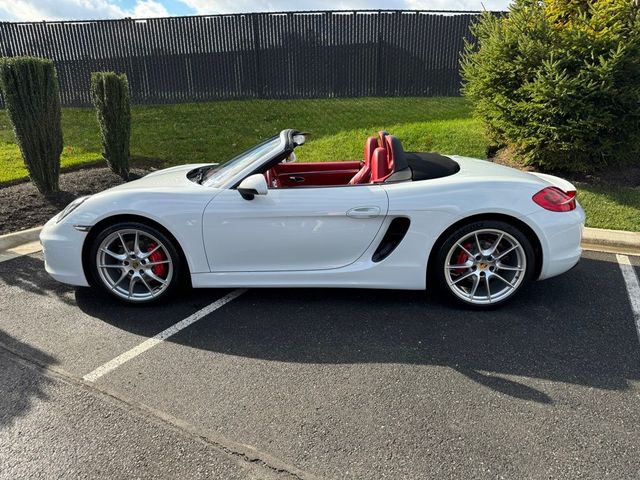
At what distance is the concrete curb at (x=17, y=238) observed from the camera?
4.93m

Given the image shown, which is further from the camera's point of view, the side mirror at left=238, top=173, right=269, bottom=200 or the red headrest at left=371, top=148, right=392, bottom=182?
the red headrest at left=371, top=148, right=392, bottom=182

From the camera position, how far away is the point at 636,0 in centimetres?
631

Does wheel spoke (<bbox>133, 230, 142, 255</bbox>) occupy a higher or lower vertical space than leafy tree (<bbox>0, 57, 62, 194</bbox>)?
lower

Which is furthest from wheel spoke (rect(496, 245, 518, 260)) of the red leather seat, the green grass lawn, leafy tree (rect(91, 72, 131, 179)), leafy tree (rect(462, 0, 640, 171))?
leafy tree (rect(91, 72, 131, 179))

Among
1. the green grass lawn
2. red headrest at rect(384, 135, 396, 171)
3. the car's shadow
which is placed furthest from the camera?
the green grass lawn

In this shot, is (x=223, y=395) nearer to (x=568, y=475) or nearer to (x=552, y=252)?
(x=568, y=475)

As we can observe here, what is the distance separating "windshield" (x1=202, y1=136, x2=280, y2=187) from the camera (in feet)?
11.5

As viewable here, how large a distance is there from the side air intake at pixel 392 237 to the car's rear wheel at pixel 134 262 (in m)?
1.43

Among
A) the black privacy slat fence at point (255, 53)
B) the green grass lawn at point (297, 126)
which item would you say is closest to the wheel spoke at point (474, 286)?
the green grass lawn at point (297, 126)

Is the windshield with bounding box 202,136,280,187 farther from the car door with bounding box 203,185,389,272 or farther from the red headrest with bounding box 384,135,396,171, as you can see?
the red headrest with bounding box 384,135,396,171

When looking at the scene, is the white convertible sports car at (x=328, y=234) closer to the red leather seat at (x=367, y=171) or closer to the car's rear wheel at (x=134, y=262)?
the car's rear wheel at (x=134, y=262)

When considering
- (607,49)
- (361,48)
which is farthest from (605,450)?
(361,48)

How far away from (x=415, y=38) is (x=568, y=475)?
12304mm

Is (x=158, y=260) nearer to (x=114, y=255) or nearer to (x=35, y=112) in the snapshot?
(x=114, y=255)
